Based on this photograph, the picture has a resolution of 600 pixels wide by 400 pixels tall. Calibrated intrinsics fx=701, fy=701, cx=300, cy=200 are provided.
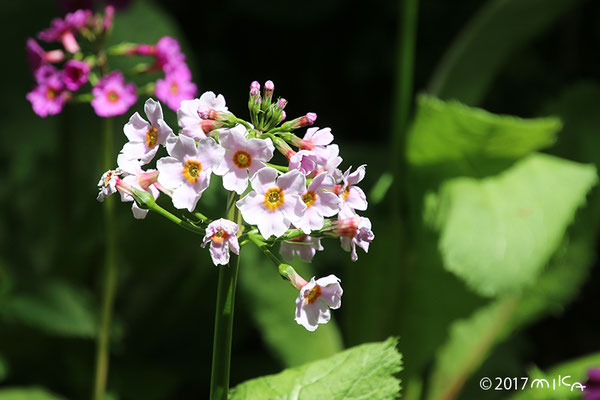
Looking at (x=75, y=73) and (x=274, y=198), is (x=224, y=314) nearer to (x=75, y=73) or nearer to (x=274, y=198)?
(x=274, y=198)

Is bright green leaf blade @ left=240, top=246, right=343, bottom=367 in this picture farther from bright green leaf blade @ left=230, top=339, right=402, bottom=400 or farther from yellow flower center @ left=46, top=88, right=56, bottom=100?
bright green leaf blade @ left=230, top=339, right=402, bottom=400

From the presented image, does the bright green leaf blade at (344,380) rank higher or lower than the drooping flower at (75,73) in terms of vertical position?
lower

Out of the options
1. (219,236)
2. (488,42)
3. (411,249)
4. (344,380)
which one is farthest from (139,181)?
(488,42)

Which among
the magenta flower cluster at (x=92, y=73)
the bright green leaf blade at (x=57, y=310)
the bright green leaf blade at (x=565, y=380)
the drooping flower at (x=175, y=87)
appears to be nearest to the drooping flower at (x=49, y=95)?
the magenta flower cluster at (x=92, y=73)

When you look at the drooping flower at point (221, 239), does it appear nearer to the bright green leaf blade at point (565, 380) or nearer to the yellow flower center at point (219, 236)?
the yellow flower center at point (219, 236)

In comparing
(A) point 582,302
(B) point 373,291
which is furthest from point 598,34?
(B) point 373,291

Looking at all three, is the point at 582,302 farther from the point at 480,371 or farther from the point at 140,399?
the point at 140,399

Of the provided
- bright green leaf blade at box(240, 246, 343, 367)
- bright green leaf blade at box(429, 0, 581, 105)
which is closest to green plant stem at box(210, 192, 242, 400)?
bright green leaf blade at box(240, 246, 343, 367)
